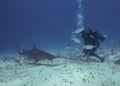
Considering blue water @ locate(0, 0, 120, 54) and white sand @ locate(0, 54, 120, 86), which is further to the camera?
blue water @ locate(0, 0, 120, 54)

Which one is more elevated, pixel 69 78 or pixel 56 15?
pixel 56 15

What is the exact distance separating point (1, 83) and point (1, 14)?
9159 centimetres

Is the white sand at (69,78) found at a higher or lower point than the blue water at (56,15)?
lower

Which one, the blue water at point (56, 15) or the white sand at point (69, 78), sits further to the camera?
the blue water at point (56, 15)

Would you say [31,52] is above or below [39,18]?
below

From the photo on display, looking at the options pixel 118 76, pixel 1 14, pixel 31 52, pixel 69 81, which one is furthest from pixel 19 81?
pixel 1 14

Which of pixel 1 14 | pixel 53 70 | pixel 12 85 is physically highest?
pixel 1 14

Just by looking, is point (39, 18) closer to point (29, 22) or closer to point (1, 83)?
point (29, 22)

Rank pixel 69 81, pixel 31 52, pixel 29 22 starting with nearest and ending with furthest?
pixel 69 81 < pixel 31 52 < pixel 29 22

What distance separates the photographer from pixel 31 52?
56.0 feet

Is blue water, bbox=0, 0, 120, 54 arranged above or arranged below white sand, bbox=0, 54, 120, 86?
above

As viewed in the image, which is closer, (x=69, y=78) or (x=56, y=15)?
(x=69, y=78)

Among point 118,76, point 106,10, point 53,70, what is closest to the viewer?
point 118,76

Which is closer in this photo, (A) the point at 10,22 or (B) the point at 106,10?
(A) the point at 10,22
